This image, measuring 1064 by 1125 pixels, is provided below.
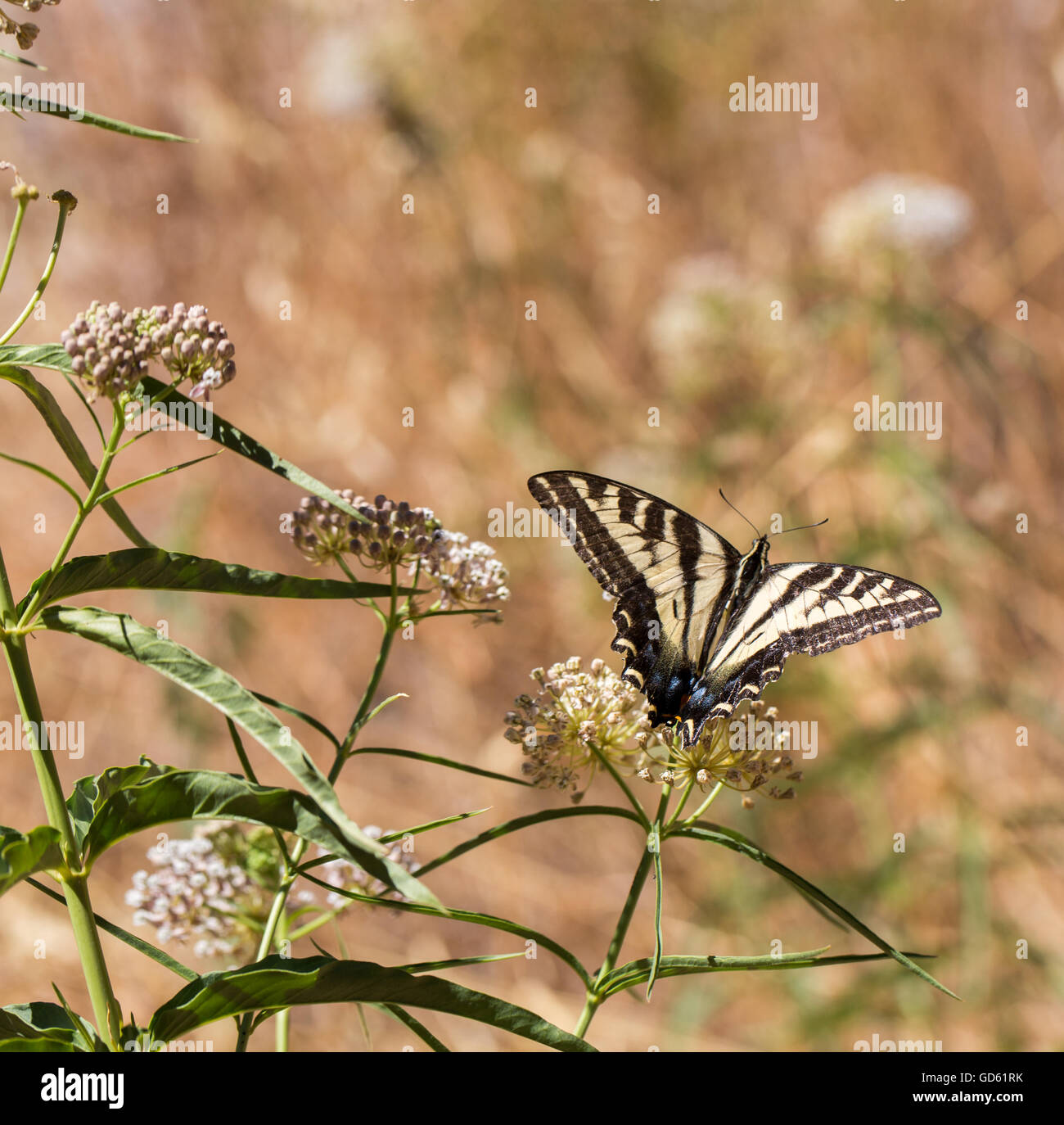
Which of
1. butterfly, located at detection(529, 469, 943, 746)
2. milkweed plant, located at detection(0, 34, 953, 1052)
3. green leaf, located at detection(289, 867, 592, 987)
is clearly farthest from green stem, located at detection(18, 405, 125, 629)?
butterfly, located at detection(529, 469, 943, 746)

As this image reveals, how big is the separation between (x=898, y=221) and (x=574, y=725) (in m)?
2.76

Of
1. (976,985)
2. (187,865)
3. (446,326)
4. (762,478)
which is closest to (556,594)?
(762,478)

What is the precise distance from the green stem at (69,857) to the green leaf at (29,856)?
1.1 inches

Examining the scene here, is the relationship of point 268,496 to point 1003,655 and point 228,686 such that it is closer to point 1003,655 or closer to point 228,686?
point 1003,655

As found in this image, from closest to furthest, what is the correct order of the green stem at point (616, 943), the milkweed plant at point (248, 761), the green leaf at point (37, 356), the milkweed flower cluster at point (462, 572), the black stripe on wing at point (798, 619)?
the milkweed plant at point (248, 761), the green leaf at point (37, 356), the green stem at point (616, 943), the milkweed flower cluster at point (462, 572), the black stripe on wing at point (798, 619)

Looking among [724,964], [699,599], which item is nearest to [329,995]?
[724,964]

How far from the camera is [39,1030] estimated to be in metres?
0.86

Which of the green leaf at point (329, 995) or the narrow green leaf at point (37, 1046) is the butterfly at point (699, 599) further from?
the narrow green leaf at point (37, 1046)

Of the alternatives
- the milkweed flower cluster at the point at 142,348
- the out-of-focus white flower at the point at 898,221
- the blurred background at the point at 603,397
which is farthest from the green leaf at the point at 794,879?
the out-of-focus white flower at the point at 898,221

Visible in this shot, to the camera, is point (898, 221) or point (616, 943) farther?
point (898, 221)

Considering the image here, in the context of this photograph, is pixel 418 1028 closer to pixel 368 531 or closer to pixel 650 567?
pixel 368 531

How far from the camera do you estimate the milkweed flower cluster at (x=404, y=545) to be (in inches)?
51.0

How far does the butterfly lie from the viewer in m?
1.59
